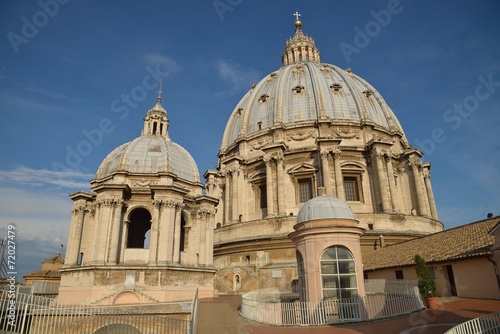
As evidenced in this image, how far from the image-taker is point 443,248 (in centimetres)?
2222

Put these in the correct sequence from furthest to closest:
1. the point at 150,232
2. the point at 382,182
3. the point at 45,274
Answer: the point at 45,274
the point at 382,182
the point at 150,232

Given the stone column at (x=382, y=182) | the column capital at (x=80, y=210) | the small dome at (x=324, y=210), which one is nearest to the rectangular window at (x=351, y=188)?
the stone column at (x=382, y=182)

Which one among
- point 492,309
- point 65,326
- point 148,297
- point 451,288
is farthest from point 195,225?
point 492,309

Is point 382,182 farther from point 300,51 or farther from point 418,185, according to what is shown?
point 300,51

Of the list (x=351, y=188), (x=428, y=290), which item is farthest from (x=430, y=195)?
(x=428, y=290)

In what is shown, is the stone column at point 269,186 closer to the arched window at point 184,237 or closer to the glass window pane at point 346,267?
the arched window at point 184,237

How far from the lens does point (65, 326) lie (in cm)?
1509

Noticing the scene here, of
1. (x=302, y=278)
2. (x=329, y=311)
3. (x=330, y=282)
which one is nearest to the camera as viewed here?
(x=329, y=311)

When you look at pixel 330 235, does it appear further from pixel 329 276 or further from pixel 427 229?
pixel 427 229

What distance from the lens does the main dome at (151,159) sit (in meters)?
28.0

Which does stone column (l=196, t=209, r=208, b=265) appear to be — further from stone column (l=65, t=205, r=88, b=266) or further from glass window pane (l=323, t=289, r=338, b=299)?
glass window pane (l=323, t=289, r=338, b=299)

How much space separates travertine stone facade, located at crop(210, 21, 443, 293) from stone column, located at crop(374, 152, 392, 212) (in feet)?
0.39

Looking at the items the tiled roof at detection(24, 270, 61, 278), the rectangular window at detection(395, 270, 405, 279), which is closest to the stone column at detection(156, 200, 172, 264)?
the rectangular window at detection(395, 270, 405, 279)

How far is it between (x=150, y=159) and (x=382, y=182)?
83.3ft
